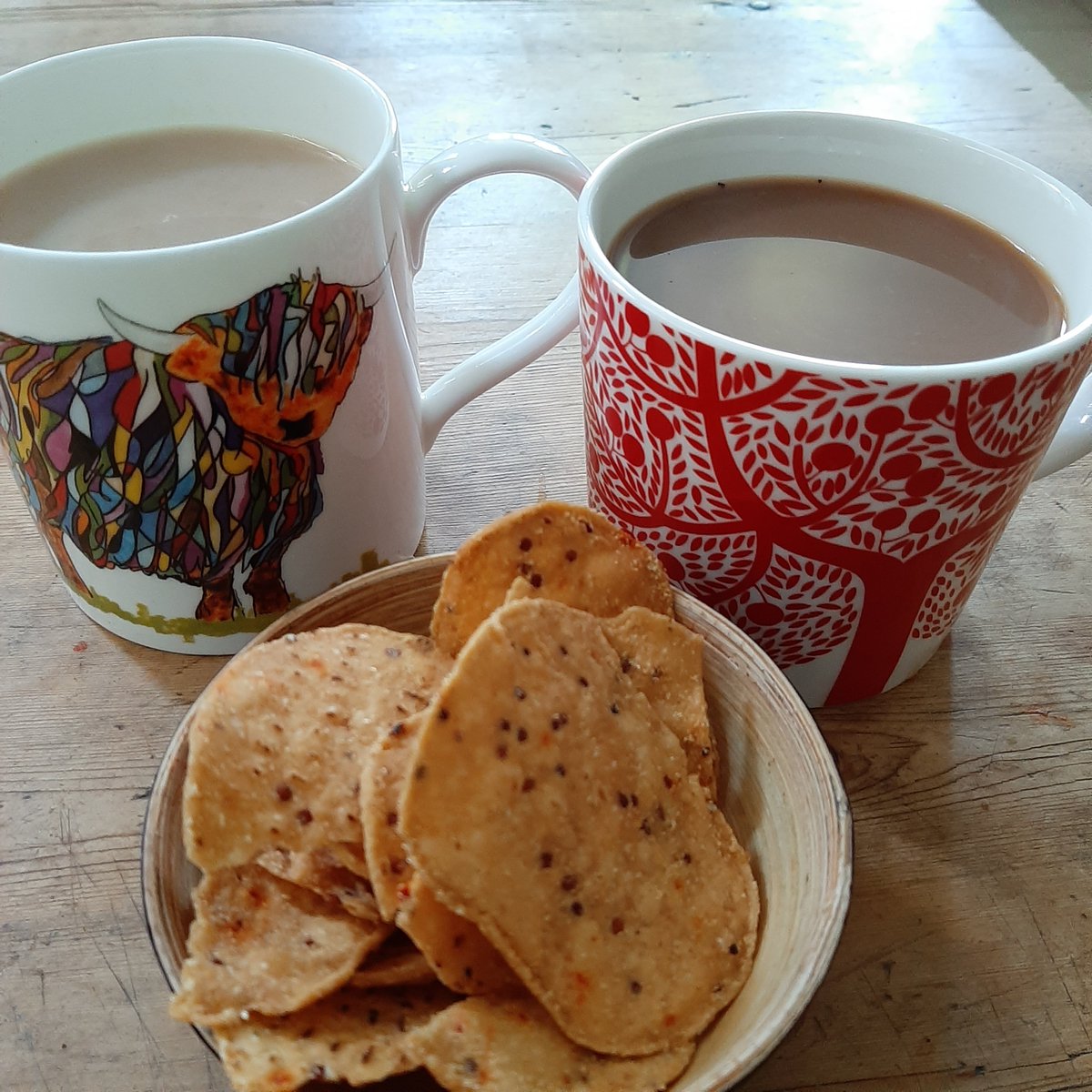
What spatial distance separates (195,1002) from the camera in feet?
1.24

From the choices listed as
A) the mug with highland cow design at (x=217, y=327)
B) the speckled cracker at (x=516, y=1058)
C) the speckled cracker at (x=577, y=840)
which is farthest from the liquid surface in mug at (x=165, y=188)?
the speckled cracker at (x=516, y=1058)

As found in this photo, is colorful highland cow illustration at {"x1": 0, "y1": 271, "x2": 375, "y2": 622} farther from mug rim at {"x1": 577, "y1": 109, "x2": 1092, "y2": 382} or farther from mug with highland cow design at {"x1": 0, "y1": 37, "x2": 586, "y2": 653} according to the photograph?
mug rim at {"x1": 577, "y1": 109, "x2": 1092, "y2": 382}

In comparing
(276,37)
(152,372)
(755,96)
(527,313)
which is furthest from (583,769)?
(276,37)

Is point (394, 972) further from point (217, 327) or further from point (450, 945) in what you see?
point (217, 327)

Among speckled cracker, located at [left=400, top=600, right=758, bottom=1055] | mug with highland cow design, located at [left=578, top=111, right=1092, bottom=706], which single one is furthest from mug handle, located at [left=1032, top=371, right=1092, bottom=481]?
speckled cracker, located at [left=400, top=600, right=758, bottom=1055]

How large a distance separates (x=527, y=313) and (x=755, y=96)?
0.53 meters

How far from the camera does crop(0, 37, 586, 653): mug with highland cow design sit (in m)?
0.45

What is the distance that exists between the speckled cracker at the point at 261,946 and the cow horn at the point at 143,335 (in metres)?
0.23

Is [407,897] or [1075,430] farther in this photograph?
[1075,430]

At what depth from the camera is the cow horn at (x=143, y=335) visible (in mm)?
440

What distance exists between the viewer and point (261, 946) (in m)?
0.41

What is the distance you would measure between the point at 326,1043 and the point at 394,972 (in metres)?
0.04

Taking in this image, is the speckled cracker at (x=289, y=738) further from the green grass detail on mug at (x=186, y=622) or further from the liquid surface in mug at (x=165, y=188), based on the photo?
the liquid surface in mug at (x=165, y=188)

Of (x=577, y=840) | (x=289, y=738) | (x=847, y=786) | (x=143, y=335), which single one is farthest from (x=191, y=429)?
(x=847, y=786)
